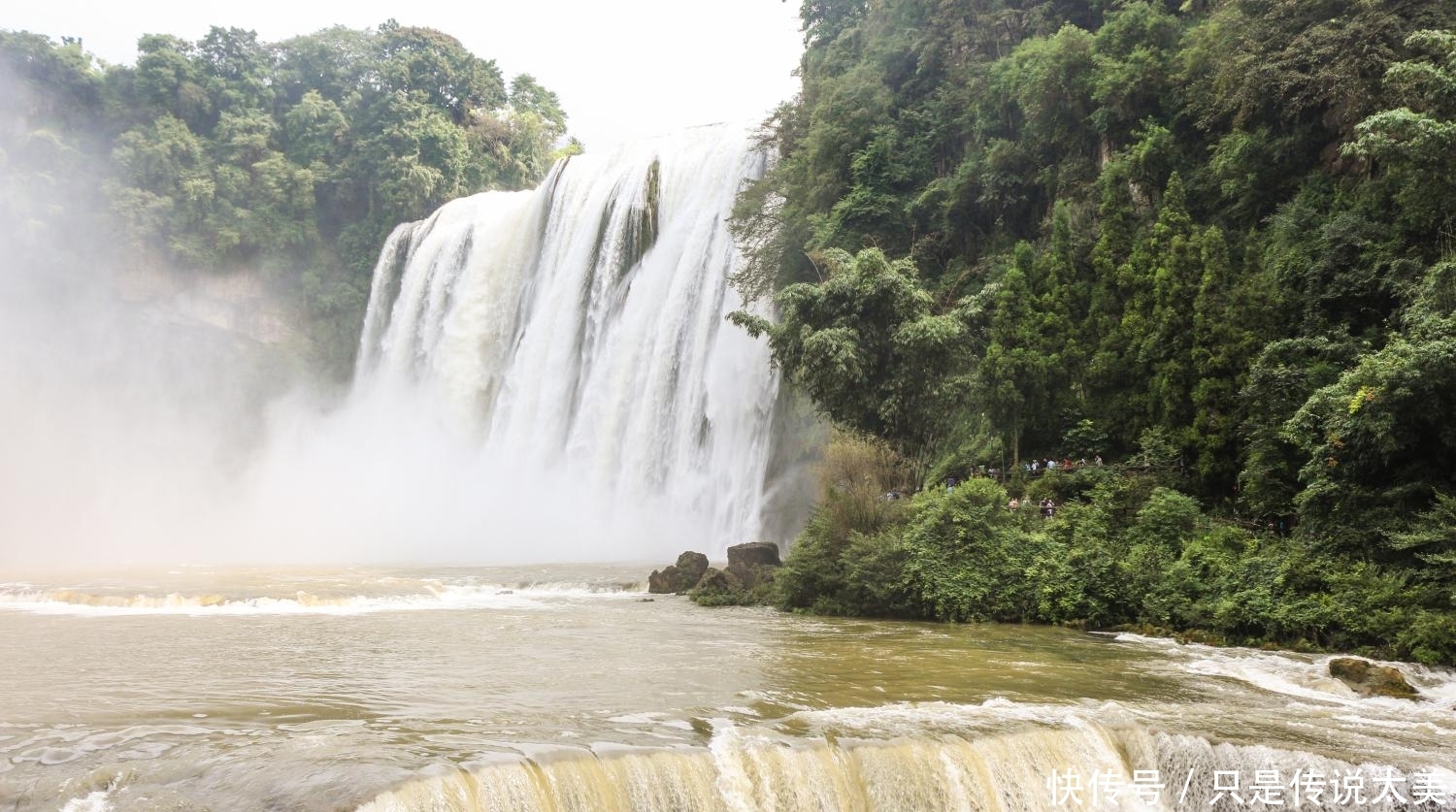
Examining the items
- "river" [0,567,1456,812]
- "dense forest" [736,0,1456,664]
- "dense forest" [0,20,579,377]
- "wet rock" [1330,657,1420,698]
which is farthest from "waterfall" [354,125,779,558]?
"wet rock" [1330,657,1420,698]

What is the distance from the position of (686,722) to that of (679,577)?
33.8 ft

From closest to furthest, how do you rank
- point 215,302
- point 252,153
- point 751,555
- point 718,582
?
point 718,582 → point 751,555 → point 215,302 → point 252,153

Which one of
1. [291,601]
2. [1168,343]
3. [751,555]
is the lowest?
[291,601]

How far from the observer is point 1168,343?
16.3 meters

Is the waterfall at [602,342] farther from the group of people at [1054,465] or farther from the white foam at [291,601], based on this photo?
the group of people at [1054,465]

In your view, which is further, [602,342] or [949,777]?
[602,342]

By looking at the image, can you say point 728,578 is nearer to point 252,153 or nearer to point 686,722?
point 686,722

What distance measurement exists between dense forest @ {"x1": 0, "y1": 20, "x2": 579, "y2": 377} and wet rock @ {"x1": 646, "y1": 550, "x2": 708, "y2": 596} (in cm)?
3052

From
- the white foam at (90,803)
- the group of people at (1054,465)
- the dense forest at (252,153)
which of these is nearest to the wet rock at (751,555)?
the group of people at (1054,465)

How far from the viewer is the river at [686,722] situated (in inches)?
267

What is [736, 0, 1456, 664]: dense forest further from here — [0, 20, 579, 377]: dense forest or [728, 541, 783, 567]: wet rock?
[0, 20, 579, 377]: dense forest

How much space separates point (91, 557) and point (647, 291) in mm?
18706

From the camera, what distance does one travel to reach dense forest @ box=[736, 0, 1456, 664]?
12.1 meters

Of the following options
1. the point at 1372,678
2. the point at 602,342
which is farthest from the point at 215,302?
the point at 1372,678
